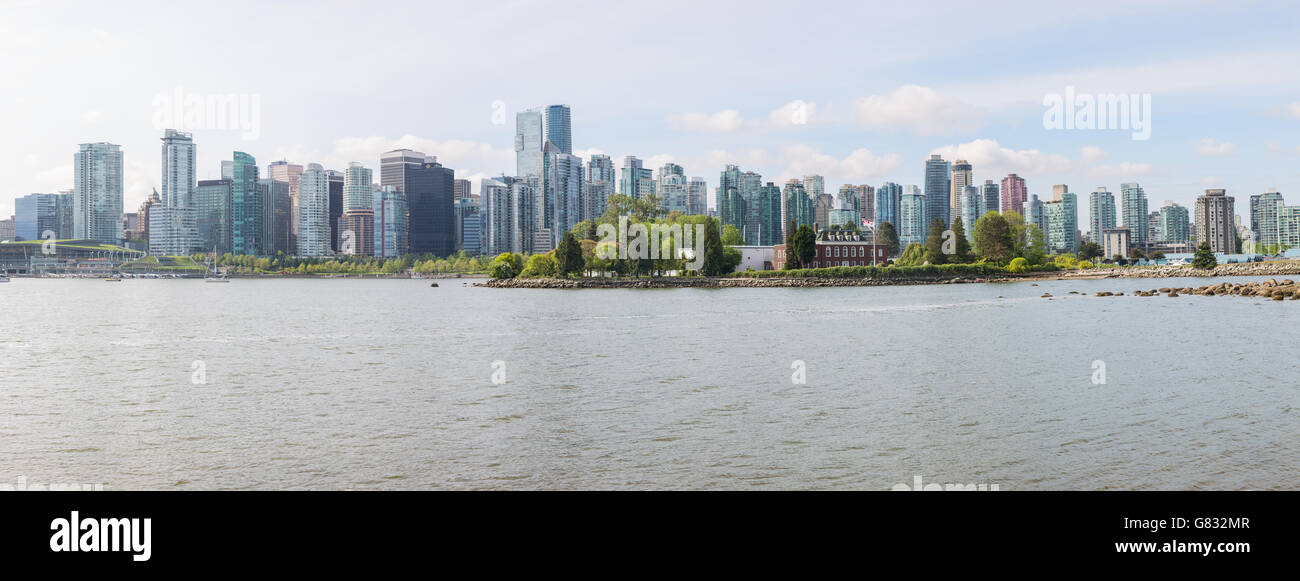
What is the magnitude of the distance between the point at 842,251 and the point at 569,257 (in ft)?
154

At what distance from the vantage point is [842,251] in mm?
144875

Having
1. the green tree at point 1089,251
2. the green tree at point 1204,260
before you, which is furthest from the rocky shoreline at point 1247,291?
the green tree at point 1089,251

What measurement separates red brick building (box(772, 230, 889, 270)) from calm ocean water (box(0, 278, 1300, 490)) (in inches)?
3611

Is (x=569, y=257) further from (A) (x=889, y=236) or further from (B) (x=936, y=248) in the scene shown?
(A) (x=889, y=236)

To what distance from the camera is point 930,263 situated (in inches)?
5655

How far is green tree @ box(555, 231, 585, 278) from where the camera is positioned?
139m

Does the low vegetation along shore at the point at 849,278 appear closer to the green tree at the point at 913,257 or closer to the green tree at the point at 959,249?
the green tree at the point at 959,249

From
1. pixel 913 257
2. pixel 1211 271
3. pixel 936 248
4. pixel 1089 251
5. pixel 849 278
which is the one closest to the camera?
pixel 849 278

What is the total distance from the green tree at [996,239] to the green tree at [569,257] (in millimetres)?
71861
